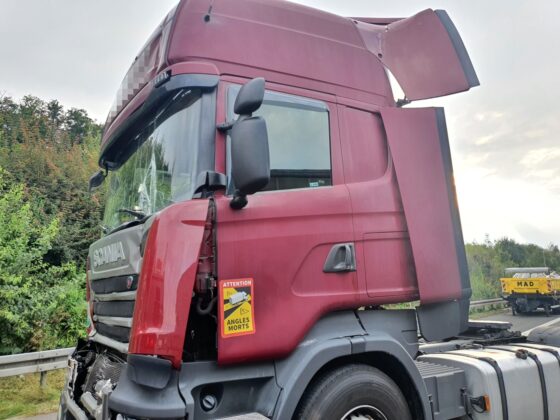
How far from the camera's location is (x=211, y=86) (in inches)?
104

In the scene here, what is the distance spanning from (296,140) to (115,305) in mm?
1581

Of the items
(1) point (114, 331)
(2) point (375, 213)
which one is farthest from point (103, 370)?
(2) point (375, 213)

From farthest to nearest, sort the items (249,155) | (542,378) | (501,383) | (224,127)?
(542,378)
(501,383)
(224,127)
(249,155)

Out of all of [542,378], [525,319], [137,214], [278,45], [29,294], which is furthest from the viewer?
[525,319]

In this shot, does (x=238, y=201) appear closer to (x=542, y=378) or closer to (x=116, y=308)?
(x=116, y=308)

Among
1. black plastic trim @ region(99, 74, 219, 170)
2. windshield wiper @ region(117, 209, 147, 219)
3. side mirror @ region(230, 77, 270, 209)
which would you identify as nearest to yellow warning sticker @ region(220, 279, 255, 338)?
side mirror @ region(230, 77, 270, 209)

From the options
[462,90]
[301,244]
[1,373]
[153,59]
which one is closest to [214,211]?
[301,244]

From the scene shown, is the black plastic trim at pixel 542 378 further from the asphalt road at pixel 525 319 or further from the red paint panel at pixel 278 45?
the asphalt road at pixel 525 319

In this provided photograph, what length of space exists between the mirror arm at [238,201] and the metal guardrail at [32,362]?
14.1 ft

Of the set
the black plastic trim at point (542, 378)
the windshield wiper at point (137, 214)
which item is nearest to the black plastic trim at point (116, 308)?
the windshield wiper at point (137, 214)

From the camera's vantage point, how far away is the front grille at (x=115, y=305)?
261cm

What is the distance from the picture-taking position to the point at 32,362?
→ 6.15 m

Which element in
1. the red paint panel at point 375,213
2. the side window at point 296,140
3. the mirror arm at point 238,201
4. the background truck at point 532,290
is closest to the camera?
the mirror arm at point 238,201

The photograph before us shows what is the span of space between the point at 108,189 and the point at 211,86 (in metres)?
1.87
